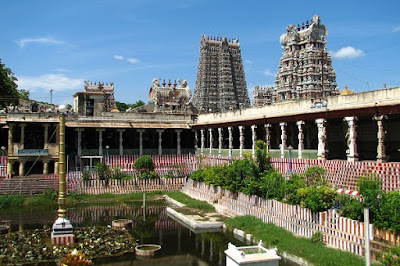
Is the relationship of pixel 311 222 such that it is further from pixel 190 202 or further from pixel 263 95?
pixel 263 95

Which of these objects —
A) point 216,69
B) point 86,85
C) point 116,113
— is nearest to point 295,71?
point 216,69

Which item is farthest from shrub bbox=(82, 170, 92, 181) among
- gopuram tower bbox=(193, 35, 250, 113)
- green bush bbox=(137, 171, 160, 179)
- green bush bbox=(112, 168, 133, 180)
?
gopuram tower bbox=(193, 35, 250, 113)

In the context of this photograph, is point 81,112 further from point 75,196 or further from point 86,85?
point 86,85

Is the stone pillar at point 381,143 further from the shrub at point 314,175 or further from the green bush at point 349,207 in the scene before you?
the green bush at point 349,207

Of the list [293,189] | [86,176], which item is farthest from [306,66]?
[293,189]

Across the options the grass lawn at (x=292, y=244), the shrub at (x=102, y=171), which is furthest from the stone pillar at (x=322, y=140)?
the shrub at (x=102, y=171)

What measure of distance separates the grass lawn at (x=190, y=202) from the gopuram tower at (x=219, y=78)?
34.4 m

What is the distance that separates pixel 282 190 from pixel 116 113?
861 inches

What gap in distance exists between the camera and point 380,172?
54.9 feet

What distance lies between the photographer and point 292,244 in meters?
15.2

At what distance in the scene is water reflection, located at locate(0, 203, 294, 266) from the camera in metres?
15.1

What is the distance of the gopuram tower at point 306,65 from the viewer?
46844mm

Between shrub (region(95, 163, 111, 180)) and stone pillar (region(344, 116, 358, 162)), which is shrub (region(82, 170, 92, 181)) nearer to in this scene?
shrub (region(95, 163, 111, 180))

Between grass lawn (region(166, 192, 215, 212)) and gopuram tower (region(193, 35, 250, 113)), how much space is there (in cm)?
3440
